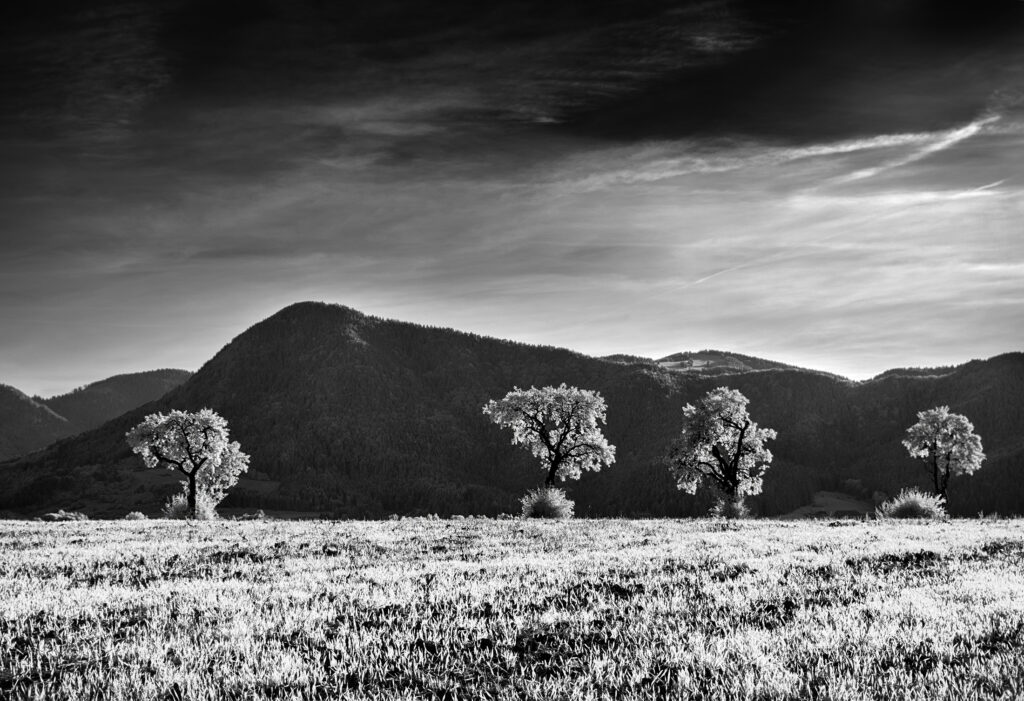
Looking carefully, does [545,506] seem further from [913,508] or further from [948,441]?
[948,441]

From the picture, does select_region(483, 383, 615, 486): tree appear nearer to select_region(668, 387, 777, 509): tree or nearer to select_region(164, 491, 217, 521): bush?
select_region(668, 387, 777, 509): tree

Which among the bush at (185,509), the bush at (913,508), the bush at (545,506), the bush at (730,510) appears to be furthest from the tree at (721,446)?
the bush at (185,509)

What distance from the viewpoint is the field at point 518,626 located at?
610 centimetres

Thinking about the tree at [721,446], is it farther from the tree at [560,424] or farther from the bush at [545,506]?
the bush at [545,506]

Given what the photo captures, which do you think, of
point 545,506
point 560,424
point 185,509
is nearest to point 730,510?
point 545,506

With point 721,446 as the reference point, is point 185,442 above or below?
above

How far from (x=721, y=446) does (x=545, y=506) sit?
1281 inches

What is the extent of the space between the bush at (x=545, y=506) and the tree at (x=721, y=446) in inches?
1072

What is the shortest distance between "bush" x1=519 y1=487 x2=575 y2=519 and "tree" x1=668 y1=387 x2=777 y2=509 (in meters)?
27.2

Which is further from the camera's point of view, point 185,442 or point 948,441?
point 948,441

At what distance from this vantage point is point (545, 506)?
40.0 meters

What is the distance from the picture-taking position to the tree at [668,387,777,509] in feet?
212

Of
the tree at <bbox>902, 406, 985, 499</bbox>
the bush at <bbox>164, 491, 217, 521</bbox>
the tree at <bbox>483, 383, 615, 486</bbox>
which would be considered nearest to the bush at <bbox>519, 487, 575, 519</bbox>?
the tree at <bbox>483, 383, 615, 486</bbox>

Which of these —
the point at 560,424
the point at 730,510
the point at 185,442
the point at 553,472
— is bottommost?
the point at 730,510
